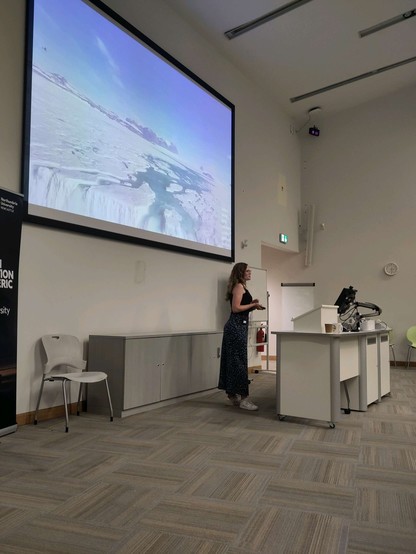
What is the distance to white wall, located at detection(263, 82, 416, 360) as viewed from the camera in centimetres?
814

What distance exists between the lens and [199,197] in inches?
225

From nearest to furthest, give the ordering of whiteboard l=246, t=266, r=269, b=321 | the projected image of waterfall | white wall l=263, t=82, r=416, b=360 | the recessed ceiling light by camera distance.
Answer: the projected image of waterfall, the recessed ceiling light, whiteboard l=246, t=266, r=269, b=321, white wall l=263, t=82, r=416, b=360

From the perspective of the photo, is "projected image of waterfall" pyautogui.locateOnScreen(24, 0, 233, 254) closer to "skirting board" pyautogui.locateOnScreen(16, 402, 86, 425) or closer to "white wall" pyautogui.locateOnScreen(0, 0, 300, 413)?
"white wall" pyautogui.locateOnScreen(0, 0, 300, 413)

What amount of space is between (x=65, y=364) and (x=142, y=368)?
68 centimetres

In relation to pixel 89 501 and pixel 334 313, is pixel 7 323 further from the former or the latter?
pixel 334 313

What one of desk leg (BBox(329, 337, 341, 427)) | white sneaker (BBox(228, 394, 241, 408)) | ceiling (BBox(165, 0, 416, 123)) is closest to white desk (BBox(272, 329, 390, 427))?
desk leg (BBox(329, 337, 341, 427))

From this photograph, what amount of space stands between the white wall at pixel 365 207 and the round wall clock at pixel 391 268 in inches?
2.6

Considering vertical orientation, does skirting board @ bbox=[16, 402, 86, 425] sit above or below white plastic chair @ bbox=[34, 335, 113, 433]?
below

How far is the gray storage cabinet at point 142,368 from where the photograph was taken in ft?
12.9

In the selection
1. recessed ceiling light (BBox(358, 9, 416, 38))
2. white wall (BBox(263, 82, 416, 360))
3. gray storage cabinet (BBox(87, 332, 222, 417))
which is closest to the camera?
gray storage cabinet (BBox(87, 332, 222, 417))

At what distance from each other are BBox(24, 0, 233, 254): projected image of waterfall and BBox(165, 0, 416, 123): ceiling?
92 centimetres

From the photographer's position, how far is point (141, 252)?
15.8ft

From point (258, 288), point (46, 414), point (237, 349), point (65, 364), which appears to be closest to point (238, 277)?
point (237, 349)

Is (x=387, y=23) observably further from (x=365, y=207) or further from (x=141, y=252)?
(x=141, y=252)
